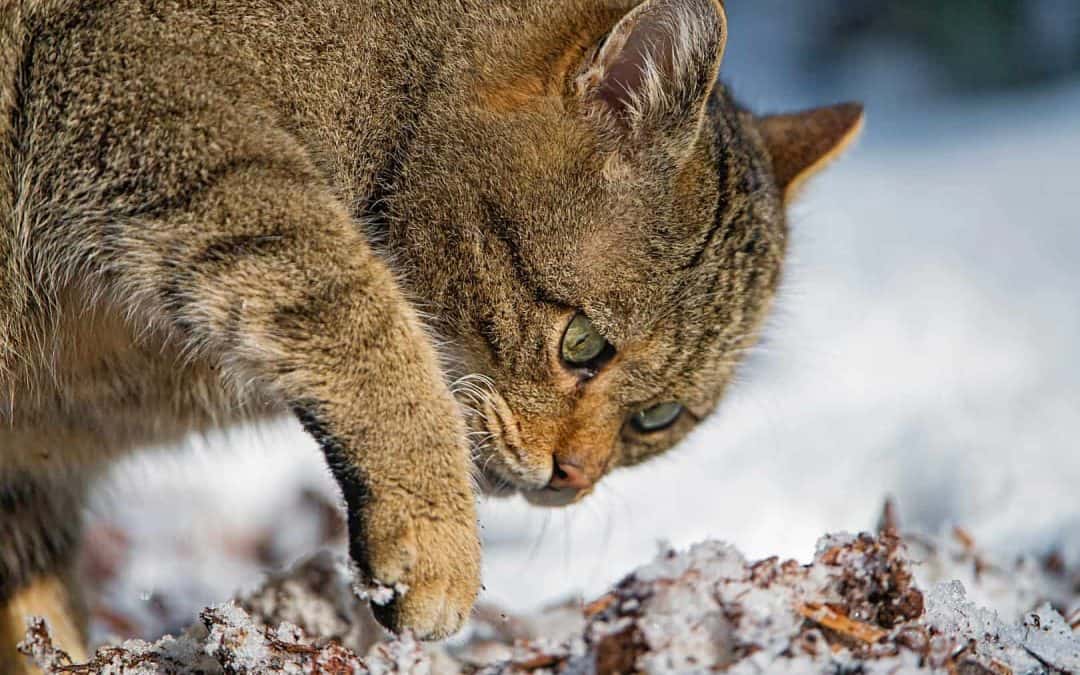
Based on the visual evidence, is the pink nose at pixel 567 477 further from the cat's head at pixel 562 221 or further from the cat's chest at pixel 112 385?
the cat's chest at pixel 112 385

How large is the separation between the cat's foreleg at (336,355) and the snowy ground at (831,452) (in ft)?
1.73

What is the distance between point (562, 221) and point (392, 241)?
0.82ft

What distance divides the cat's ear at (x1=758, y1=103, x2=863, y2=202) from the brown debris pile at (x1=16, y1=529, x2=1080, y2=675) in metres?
1.00

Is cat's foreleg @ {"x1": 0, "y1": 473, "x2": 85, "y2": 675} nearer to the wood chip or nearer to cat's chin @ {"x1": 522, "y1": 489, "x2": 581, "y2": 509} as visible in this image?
cat's chin @ {"x1": 522, "y1": 489, "x2": 581, "y2": 509}

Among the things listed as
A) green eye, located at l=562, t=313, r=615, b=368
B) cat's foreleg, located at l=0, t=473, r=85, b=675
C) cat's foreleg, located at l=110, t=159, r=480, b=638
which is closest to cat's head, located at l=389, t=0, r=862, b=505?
green eye, located at l=562, t=313, r=615, b=368

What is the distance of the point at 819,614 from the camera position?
114 centimetres

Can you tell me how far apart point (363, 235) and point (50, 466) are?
0.83 meters

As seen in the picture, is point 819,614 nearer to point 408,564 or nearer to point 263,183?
point 408,564

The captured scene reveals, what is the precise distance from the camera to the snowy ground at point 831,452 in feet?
7.57

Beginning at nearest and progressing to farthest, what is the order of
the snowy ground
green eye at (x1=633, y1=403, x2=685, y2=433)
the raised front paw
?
1. the raised front paw
2. green eye at (x1=633, y1=403, x2=685, y2=433)
3. the snowy ground

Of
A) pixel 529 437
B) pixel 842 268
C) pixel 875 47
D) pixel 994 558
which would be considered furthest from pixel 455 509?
pixel 875 47

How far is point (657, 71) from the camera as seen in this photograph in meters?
1.64

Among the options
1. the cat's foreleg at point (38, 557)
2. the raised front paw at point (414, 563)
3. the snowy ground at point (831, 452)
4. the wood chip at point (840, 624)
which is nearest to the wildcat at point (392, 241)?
the raised front paw at point (414, 563)

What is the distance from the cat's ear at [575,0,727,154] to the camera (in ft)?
5.19
